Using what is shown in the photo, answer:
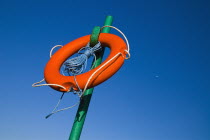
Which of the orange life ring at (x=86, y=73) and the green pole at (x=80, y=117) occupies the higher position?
the orange life ring at (x=86, y=73)

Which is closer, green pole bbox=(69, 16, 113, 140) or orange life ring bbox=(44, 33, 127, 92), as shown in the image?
orange life ring bbox=(44, 33, 127, 92)

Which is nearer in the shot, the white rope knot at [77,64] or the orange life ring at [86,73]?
the orange life ring at [86,73]

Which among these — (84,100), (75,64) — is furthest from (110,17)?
(84,100)

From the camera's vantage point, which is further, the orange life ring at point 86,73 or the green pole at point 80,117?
the green pole at point 80,117

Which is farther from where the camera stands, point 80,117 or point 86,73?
point 80,117

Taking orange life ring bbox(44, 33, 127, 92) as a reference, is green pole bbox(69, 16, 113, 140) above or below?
below

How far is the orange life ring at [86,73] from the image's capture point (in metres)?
2.52

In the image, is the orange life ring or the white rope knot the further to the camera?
the white rope knot

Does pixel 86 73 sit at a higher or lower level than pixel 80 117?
higher

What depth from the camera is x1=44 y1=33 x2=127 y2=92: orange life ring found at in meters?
2.52

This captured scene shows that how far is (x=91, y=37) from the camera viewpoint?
3.28 meters

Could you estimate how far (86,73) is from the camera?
2.55 m

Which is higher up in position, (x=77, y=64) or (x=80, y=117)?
(x=77, y=64)

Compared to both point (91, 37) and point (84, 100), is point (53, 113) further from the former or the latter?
point (91, 37)
